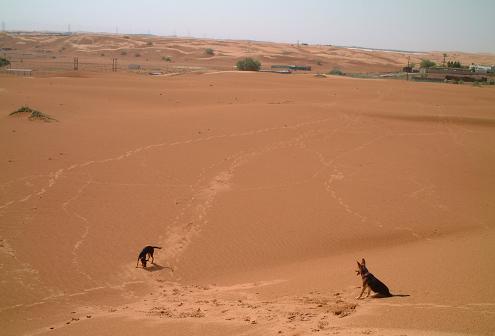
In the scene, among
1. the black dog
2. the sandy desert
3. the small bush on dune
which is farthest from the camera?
the small bush on dune

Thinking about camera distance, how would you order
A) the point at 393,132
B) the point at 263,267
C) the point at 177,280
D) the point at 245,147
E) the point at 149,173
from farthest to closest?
1. the point at 393,132
2. the point at 245,147
3. the point at 149,173
4. the point at 263,267
5. the point at 177,280

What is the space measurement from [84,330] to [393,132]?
17.0 meters

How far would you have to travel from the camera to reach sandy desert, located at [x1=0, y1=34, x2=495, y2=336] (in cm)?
653

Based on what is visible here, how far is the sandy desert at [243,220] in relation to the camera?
21.4 ft

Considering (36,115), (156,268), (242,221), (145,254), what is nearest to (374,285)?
(156,268)

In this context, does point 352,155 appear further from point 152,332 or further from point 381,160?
point 152,332

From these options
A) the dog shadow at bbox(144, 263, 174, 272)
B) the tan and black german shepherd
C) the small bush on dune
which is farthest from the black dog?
the small bush on dune

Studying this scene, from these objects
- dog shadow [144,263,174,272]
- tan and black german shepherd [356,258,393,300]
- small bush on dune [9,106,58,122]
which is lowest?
dog shadow [144,263,174,272]

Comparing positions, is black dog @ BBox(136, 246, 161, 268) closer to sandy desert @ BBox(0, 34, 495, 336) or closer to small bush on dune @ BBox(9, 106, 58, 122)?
sandy desert @ BBox(0, 34, 495, 336)

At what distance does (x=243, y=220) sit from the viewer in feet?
37.0

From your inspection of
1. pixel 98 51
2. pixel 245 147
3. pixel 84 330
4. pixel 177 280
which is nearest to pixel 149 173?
pixel 245 147

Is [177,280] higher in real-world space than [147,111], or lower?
lower

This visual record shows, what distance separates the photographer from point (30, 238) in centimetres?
977

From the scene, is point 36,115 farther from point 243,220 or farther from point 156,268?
point 156,268
